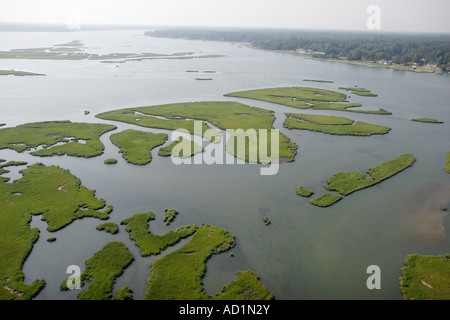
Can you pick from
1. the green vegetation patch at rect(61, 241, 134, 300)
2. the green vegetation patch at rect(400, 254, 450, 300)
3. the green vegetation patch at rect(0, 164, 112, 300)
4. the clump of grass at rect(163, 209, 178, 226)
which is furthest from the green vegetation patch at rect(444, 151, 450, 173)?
the green vegetation patch at rect(0, 164, 112, 300)

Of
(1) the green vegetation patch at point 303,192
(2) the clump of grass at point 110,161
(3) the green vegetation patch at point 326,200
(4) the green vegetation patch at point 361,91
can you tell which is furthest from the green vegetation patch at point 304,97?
(2) the clump of grass at point 110,161

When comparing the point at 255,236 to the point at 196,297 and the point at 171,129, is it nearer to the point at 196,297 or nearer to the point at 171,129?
the point at 196,297

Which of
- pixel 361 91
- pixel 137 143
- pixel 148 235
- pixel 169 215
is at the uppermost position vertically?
pixel 361 91

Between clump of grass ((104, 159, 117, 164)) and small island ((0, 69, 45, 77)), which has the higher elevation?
small island ((0, 69, 45, 77))

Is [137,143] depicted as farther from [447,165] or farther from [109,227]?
[447,165]

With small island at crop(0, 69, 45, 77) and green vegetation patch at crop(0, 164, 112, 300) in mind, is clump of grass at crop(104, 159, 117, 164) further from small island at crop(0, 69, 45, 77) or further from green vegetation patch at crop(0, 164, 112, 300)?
small island at crop(0, 69, 45, 77)

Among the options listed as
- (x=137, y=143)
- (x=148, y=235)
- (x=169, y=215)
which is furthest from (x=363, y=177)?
(x=137, y=143)

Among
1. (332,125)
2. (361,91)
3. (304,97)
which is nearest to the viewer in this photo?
(332,125)

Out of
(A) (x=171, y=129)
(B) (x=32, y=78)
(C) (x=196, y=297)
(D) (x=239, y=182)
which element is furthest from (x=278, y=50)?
(C) (x=196, y=297)
